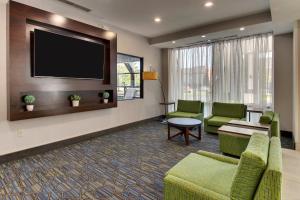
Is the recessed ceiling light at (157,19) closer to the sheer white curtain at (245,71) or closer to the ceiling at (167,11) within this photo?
the ceiling at (167,11)

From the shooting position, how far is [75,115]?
4.22 metres

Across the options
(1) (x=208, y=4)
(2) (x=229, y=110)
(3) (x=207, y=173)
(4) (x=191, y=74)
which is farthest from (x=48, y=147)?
(4) (x=191, y=74)

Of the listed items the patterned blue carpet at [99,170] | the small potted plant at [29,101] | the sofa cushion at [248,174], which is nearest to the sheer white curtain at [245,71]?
the patterned blue carpet at [99,170]

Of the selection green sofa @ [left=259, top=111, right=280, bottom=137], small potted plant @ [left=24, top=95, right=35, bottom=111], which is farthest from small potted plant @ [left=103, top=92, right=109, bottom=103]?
green sofa @ [left=259, top=111, right=280, bottom=137]

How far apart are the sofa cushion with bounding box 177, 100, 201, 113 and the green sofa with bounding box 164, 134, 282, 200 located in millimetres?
3498

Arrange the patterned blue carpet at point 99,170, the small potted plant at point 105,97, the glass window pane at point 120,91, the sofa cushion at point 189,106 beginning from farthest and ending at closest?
the sofa cushion at point 189,106
the glass window pane at point 120,91
the small potted plant at point 105,97
the patterned blue carpet at point 99,170

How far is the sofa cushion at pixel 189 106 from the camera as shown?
18.6 feet

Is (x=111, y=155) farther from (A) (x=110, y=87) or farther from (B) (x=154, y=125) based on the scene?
(B) (x=154, y=125)

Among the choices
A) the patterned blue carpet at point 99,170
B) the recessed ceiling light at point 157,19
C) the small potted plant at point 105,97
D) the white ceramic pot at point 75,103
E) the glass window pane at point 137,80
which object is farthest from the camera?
the glass window pane at point 137,80

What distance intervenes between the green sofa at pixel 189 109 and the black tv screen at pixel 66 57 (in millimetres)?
2570

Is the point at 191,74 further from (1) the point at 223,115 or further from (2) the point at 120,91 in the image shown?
(2) the point at 120,91

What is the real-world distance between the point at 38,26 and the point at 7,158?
2.47 m

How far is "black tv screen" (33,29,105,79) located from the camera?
343 cm

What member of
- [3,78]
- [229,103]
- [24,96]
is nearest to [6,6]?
[3,78]
